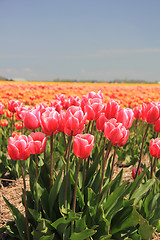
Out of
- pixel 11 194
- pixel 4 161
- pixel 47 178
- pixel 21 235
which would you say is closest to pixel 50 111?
pixel 47 178

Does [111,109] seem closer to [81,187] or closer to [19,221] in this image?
[81,187]

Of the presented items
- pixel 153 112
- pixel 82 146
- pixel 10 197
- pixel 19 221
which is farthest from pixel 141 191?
pixel 10 197

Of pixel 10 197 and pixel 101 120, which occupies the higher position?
pixel 101 120

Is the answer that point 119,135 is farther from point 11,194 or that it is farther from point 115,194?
point 11,194

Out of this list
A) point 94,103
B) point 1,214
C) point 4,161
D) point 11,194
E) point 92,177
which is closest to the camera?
point 94,103

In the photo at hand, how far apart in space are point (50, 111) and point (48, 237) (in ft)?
3.35

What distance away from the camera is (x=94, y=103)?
7.18 ft

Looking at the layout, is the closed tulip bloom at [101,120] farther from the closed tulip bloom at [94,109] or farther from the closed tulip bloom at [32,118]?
the closed tulip bloom at [32,118]

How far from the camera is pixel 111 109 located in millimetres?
2225

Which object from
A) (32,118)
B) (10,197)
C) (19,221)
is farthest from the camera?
(10,197)

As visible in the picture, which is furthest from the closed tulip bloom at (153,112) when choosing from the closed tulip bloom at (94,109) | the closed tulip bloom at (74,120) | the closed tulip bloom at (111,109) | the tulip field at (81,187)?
the closed tulip bloom at (74,120)

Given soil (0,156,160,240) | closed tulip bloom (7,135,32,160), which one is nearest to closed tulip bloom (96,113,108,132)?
closed tulip bloom (7,135,32,160)

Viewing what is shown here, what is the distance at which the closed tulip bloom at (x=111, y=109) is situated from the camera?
2.20 m

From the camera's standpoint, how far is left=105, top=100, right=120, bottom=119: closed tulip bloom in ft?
7.22
